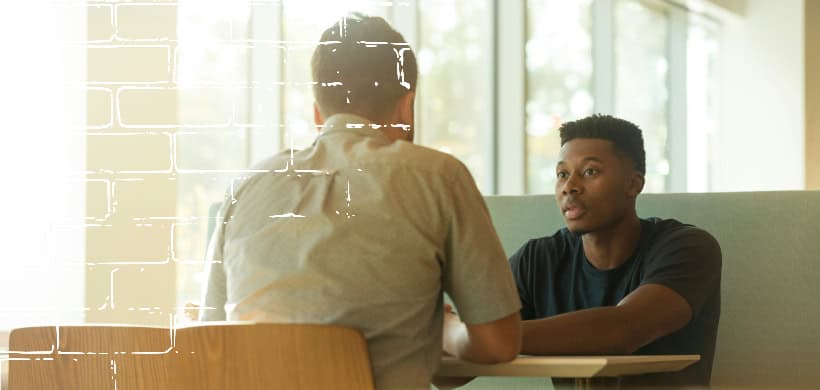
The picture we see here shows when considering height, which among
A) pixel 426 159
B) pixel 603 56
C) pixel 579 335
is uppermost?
pixel 603 56

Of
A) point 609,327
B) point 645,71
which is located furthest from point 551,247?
point 645,71

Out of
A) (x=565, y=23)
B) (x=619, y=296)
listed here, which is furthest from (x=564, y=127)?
(x=565, y=23)

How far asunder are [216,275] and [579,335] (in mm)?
480

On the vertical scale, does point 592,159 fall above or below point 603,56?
below

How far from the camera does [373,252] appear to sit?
1.02 m

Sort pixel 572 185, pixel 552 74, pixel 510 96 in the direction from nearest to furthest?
pixel 572 185
pixel 510 96
pixel 552 74

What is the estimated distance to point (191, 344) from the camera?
3.01 feet

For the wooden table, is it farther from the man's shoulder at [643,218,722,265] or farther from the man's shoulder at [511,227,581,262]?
the man's shoulder at [511,227,581,262]

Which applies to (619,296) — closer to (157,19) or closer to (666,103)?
(157,19)

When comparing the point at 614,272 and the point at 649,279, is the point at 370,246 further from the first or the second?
the point at 614,272

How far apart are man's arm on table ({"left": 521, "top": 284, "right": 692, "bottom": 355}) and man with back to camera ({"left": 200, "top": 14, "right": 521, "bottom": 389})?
9.5 inches

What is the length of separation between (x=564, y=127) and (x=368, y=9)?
704mm

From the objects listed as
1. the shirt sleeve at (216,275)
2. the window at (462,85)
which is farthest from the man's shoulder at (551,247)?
the window at (462,85)

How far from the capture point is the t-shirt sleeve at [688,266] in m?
1.48
